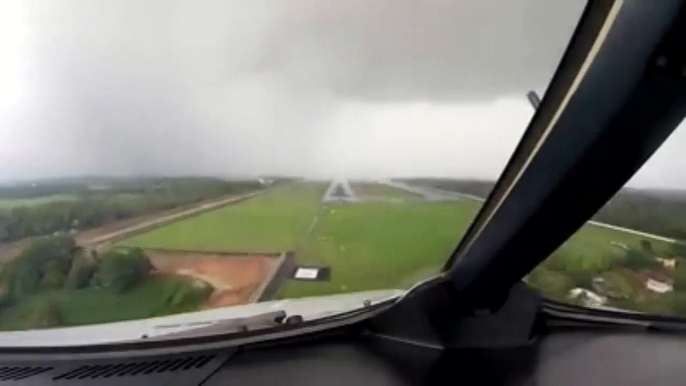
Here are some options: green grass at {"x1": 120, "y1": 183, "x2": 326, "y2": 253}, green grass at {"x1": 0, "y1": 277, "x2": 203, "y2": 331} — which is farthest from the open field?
green grass at {"x1": 0, "y1": 277, "x2": 203, "y2": 331}

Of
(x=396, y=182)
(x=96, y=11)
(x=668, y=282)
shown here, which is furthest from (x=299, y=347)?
(x=668, y=282)

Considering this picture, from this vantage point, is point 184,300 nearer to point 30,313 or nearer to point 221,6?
point 30,313

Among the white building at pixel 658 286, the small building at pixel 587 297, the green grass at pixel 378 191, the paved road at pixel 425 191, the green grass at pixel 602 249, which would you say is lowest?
the small building at pixel 587 297

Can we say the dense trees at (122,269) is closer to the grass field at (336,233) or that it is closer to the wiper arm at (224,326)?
the grass field at (336,233)

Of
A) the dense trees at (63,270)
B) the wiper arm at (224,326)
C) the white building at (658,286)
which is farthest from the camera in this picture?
the white building at (658,286)

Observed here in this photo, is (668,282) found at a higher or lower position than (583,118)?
lower

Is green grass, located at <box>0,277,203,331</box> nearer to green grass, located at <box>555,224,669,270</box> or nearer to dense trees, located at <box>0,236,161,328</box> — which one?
dense trees, located at <box>0,236,161,328</box>

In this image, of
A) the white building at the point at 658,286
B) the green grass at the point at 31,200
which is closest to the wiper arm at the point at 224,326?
the green grass at the point at 31,200
